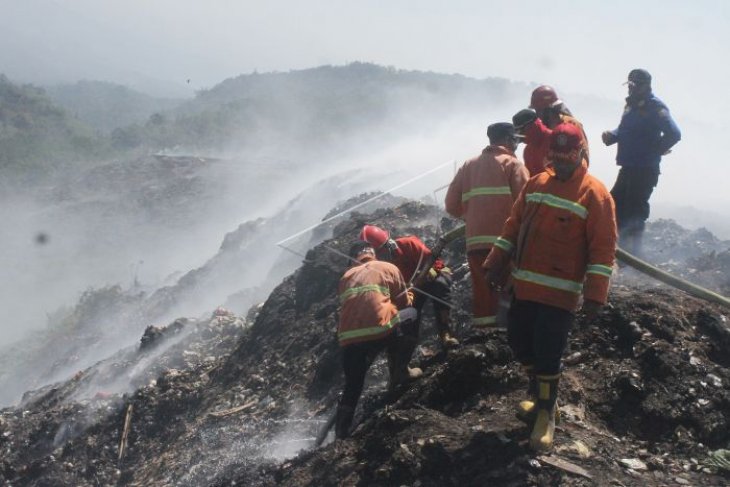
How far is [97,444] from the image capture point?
7754mm

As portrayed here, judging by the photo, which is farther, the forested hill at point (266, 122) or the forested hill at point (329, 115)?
the forested hill at point (329, 115)

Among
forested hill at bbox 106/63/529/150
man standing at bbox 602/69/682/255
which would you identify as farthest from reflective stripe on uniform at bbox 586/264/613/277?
forested hill at bbox 106/63/529/150

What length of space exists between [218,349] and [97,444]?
97.1 inches

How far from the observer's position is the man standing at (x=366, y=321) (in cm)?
482

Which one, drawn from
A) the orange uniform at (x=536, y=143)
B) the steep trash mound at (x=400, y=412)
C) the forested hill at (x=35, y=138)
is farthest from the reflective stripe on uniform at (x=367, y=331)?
the forested hill at (x=35, y=138)

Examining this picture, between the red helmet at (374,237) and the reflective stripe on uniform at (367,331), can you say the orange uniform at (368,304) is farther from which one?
the red helmet at (374,237)

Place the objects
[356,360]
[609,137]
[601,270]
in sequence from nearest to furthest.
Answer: [601,270]
[356,360]
[609,137]

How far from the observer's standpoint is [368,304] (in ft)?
15.8

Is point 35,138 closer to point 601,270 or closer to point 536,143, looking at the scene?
point 536,143

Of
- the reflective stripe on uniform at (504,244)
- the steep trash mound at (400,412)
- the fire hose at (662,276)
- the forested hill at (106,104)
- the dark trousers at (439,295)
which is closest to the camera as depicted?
the steep trash mound at (400,412)

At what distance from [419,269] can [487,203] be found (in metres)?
0.88

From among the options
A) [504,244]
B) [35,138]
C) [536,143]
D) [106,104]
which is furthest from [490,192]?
[106,104]

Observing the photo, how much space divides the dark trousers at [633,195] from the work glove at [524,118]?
1580 mm

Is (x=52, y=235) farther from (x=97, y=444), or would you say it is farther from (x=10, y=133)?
(x=97, y=444)
